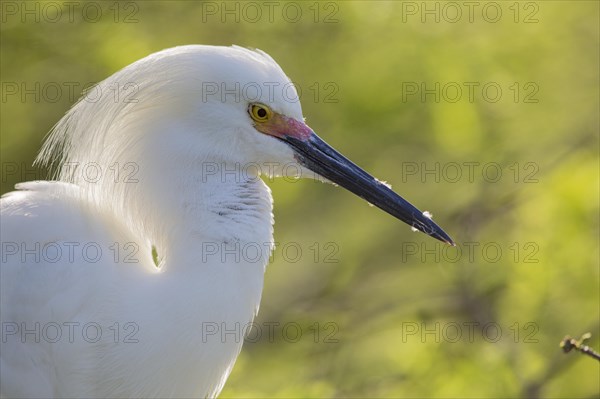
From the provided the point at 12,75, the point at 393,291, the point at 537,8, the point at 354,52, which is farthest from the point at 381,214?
the point at 12,75

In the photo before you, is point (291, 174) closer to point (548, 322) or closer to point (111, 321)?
point (111, 321)

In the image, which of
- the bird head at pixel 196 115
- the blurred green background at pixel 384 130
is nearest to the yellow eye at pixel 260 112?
the bird head at pixel 196 115

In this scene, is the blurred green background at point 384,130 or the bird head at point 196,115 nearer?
the bird head at point 196,115

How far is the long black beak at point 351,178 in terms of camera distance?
3.33 m

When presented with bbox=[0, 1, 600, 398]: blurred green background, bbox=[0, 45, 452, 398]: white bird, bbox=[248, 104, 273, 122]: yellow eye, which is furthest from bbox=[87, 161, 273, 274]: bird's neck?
bbox=[0, 1, 600, 398]: blurred green background

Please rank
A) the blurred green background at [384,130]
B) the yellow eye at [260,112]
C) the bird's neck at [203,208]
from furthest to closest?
1. the blurred green background at [384,130]
2. the yellow eye at [260,112]
3. the bird's neck at [203,208]

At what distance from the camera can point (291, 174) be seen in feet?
11.1

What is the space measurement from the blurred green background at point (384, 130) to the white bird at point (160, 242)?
160cm

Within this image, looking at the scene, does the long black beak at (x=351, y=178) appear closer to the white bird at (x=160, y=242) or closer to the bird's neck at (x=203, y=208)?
the white bird at (x=160, y=242)

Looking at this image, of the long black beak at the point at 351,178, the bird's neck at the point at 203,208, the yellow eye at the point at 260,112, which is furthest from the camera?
the long black beak at the point at 351,178

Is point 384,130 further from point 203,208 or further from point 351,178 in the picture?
point 203,208

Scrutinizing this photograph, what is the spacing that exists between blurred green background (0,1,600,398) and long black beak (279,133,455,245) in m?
1.31

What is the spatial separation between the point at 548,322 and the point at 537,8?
84.4 inches

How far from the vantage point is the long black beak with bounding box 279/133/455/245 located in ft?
10.9
